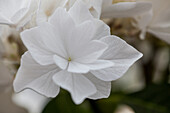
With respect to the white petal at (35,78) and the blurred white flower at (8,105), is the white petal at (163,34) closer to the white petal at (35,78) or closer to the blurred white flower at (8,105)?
the white petal at (35,78)

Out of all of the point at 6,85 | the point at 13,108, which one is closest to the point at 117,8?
the point at 6,85

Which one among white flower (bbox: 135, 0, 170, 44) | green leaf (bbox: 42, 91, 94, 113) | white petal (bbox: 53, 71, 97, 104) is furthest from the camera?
green leaf (bbox: 42, 91, 94, 113)

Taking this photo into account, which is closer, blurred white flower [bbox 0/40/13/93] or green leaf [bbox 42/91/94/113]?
blurred white flower [bbox 0/40/13/93]

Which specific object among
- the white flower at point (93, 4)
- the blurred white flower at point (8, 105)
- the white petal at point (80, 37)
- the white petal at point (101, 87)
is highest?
the white flower at point (93, 4)

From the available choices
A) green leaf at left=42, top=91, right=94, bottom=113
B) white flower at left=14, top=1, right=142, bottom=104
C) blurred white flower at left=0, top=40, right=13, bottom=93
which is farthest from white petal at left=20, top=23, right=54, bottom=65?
green leaf at left=42, top=91, right=94, bottom=113

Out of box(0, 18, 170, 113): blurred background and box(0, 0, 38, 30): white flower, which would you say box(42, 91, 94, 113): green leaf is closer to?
box(0, 18, 170, 113): blurred background

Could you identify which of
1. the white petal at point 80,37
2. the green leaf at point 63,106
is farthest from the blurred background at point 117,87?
the white petal at point 80,37

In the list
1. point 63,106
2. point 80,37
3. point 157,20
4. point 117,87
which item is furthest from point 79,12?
point 117,87
